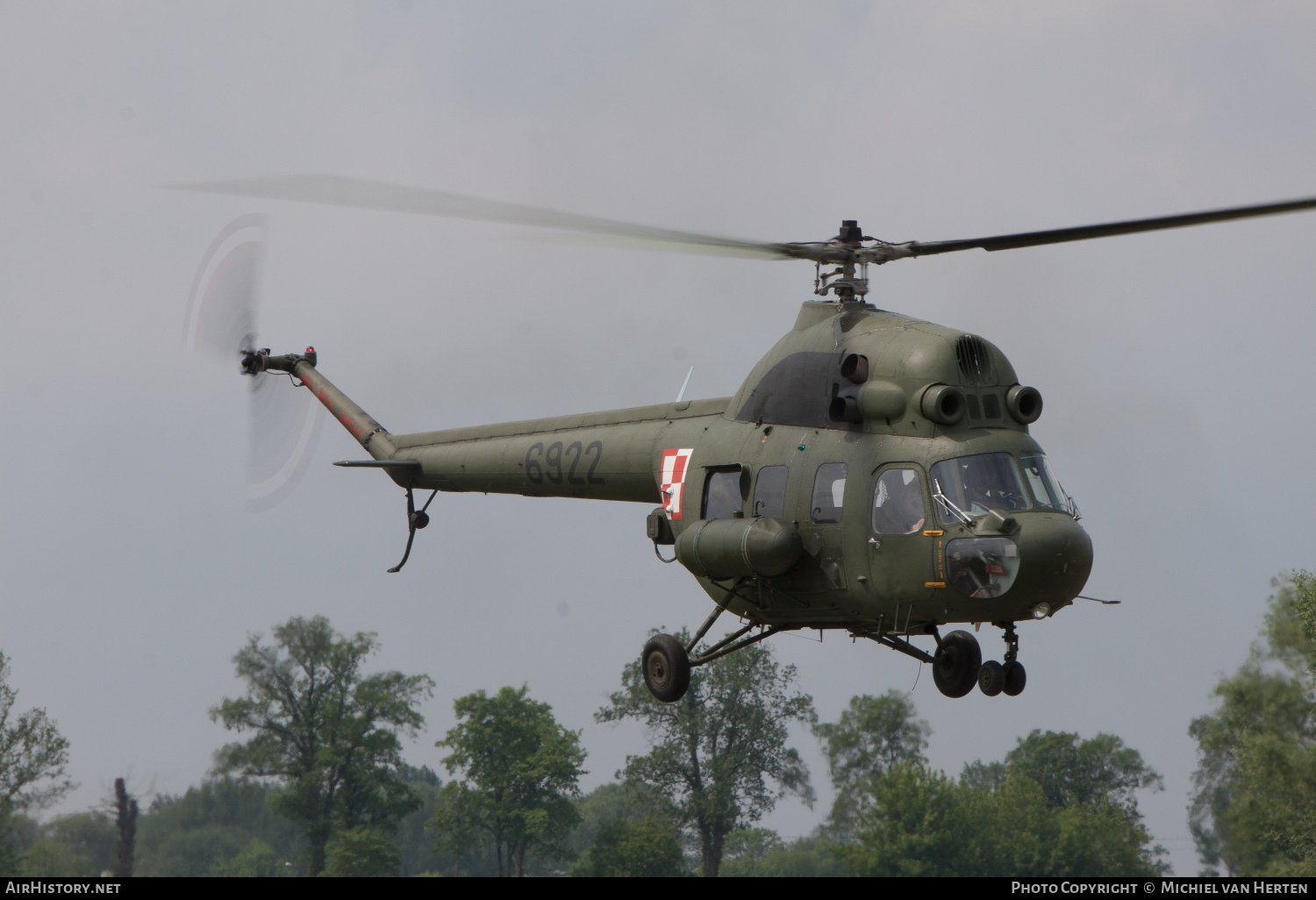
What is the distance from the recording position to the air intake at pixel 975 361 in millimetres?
13688

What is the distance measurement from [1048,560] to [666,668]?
4.84m

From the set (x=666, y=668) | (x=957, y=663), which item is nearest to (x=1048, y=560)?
(x=957, y=663)

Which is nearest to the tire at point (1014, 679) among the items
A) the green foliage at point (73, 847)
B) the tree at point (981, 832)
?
the green foliage at point (73, 847)

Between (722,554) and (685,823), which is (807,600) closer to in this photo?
(722,554)

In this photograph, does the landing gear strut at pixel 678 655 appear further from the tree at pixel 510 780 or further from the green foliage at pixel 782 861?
the green foliage at pixel 782 861

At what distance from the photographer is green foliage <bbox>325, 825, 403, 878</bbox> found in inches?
2339

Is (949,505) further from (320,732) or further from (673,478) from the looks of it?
(320,732)

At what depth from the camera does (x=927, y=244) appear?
14.3m

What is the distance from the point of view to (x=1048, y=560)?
12367 millimetres

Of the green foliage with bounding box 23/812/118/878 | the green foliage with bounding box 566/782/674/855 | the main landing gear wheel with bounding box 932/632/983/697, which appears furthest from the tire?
the green foliage with bounding box 566/782/674/855

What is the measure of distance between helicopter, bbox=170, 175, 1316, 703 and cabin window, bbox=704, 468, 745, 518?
0.02m

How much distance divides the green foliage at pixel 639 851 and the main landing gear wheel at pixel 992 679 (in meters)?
50.4
